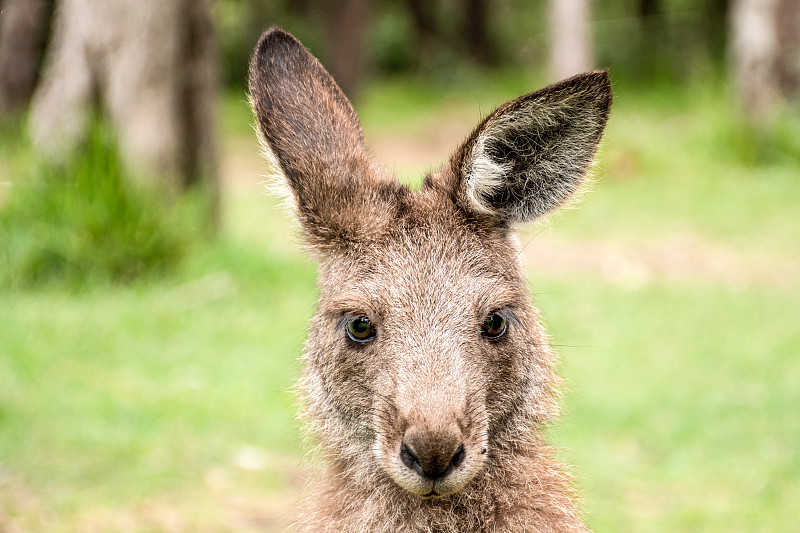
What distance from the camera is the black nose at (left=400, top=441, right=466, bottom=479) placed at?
2637 mm

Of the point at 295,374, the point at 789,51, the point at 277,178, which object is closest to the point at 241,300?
the point at 295,374

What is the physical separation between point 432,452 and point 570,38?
13.0 meters

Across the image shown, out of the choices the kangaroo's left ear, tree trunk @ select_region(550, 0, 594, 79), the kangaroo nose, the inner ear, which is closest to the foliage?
the kangaroo's left ear

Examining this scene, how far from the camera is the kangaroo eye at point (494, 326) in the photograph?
3.03m

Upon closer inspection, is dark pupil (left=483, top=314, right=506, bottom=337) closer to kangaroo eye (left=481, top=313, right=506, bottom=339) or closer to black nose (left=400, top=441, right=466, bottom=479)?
kangaroo eye (left=481, top=313, right=506, bottom=339)

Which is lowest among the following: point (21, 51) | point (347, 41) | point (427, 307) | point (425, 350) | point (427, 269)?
point (425, 350)

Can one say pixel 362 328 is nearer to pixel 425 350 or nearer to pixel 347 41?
pixel 425 350

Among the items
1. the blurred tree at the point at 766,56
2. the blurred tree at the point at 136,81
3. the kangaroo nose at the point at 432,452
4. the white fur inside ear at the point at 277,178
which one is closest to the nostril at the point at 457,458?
the kangaroo nose at the point at 432,452

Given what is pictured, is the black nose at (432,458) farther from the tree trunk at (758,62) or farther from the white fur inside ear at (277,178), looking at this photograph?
the tree trunk at (758,62)

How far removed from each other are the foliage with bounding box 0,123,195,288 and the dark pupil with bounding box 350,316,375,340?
5165 mm

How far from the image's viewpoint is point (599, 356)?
738 cm

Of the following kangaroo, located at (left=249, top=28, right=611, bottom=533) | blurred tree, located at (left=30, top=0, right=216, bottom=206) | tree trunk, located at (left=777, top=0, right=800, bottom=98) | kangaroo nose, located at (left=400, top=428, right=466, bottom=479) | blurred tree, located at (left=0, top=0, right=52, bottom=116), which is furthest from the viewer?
tree trunk, located at (left=777, top=0, right=800, bottom=98)

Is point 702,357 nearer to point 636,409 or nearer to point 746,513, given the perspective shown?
point 636,409

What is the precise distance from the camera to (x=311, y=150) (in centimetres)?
328
